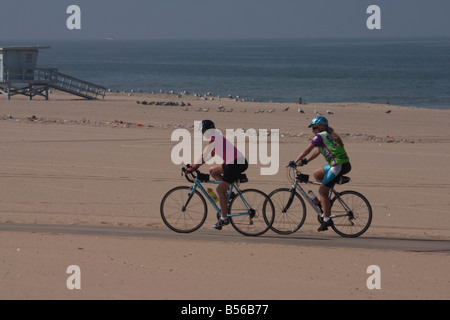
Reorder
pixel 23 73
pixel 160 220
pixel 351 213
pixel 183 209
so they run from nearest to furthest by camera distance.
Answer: pixel 351 213
pixel 183 209
pixel 160 220
pixel 23 73

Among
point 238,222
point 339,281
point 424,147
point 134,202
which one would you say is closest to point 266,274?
point 339,281

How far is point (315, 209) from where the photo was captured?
11.1 meters

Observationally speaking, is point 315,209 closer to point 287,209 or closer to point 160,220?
point 287,209

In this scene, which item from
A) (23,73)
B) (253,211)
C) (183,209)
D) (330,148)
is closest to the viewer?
(330,148)

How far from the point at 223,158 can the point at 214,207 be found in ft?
2.65

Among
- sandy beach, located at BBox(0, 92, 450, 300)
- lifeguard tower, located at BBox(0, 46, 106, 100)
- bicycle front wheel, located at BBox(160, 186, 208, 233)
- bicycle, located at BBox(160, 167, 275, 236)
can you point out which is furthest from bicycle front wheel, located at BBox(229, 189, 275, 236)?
lifeguard tower, located at BBox(0, 46, 106, 100)

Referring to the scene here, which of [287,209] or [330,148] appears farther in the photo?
[287,209]

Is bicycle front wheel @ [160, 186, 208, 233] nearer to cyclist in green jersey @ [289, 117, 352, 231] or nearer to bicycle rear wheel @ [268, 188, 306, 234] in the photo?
bicycle rear wheel @ [268, 188, 306, 234]

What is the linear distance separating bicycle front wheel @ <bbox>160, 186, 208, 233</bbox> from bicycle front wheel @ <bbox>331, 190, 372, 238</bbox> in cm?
184

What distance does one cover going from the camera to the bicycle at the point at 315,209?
36.3 ft

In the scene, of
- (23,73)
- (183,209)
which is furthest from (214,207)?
(23,73)

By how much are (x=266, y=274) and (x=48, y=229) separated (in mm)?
3882

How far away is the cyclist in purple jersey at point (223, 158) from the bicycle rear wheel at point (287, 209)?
2.19 ft
